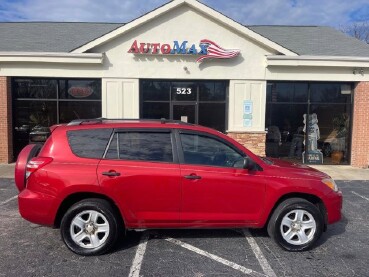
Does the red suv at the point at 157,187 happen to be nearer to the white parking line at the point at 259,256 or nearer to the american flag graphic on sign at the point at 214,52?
the white parking line at the point at 259,256

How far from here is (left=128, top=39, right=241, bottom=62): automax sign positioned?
34.4 feet

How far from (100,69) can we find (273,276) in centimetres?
903

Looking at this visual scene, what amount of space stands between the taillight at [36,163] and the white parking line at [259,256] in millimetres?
2915

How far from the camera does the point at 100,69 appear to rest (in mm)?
10633

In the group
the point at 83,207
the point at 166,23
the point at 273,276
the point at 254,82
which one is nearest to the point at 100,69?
the point at 166,23

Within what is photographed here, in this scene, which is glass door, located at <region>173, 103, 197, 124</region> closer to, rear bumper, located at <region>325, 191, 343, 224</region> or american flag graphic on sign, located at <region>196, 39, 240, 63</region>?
american flag graphic on sign, located at <region>196, 39, 240, 63</region>

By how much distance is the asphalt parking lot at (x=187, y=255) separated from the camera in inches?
141

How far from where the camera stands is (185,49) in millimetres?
10523

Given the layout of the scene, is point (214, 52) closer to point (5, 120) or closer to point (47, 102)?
point (47, 102)

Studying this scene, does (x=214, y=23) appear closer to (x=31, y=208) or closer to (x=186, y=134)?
(x=186, y=134)

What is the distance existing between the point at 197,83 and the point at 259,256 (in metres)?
7.92

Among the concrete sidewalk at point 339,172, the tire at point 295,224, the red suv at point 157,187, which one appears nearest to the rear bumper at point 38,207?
the red suv at point 157,187

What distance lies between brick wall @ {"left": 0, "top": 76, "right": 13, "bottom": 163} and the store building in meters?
0.03

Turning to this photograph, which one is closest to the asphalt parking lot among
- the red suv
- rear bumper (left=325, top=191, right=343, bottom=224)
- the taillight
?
the red suv
